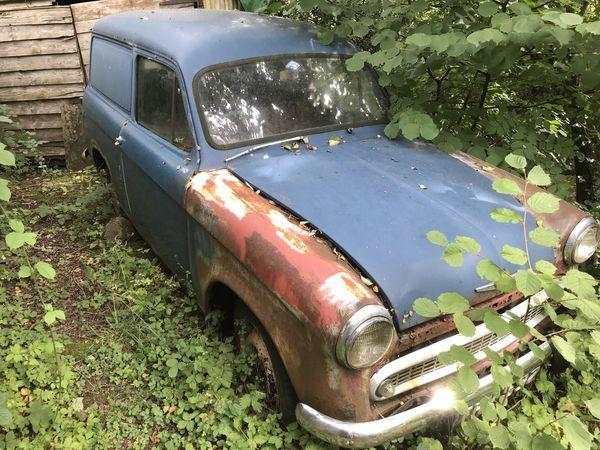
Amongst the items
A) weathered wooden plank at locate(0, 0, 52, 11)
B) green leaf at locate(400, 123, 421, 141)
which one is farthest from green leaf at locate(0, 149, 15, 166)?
weathered wooden plank at locate(0, 0, 52, 11)

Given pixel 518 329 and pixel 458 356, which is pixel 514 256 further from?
pixel 458 356

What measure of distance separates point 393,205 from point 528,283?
803mm

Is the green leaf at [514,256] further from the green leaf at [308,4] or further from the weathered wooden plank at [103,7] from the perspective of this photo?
the weathered wooden plank at [103,7]

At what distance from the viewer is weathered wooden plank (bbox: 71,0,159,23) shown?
618cm

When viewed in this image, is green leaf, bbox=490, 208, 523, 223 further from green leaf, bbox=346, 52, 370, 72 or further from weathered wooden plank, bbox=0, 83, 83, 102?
weathered wooden plank, bbox=0, 83, 83, 102

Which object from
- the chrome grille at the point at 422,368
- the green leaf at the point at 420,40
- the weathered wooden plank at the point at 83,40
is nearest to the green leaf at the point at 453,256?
the chrome grille at the point at 422,368

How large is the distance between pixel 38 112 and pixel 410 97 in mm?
5011

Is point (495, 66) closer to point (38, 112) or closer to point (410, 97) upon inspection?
point (410, 97)

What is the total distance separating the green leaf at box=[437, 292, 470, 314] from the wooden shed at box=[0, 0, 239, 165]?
5.70m

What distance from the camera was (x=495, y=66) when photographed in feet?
10.3

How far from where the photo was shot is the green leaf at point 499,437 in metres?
1.94

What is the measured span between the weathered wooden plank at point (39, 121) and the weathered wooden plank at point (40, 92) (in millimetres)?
226

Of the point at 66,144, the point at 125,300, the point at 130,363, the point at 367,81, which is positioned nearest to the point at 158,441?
the point at 130,363

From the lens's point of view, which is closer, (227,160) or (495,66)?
(227,160)
